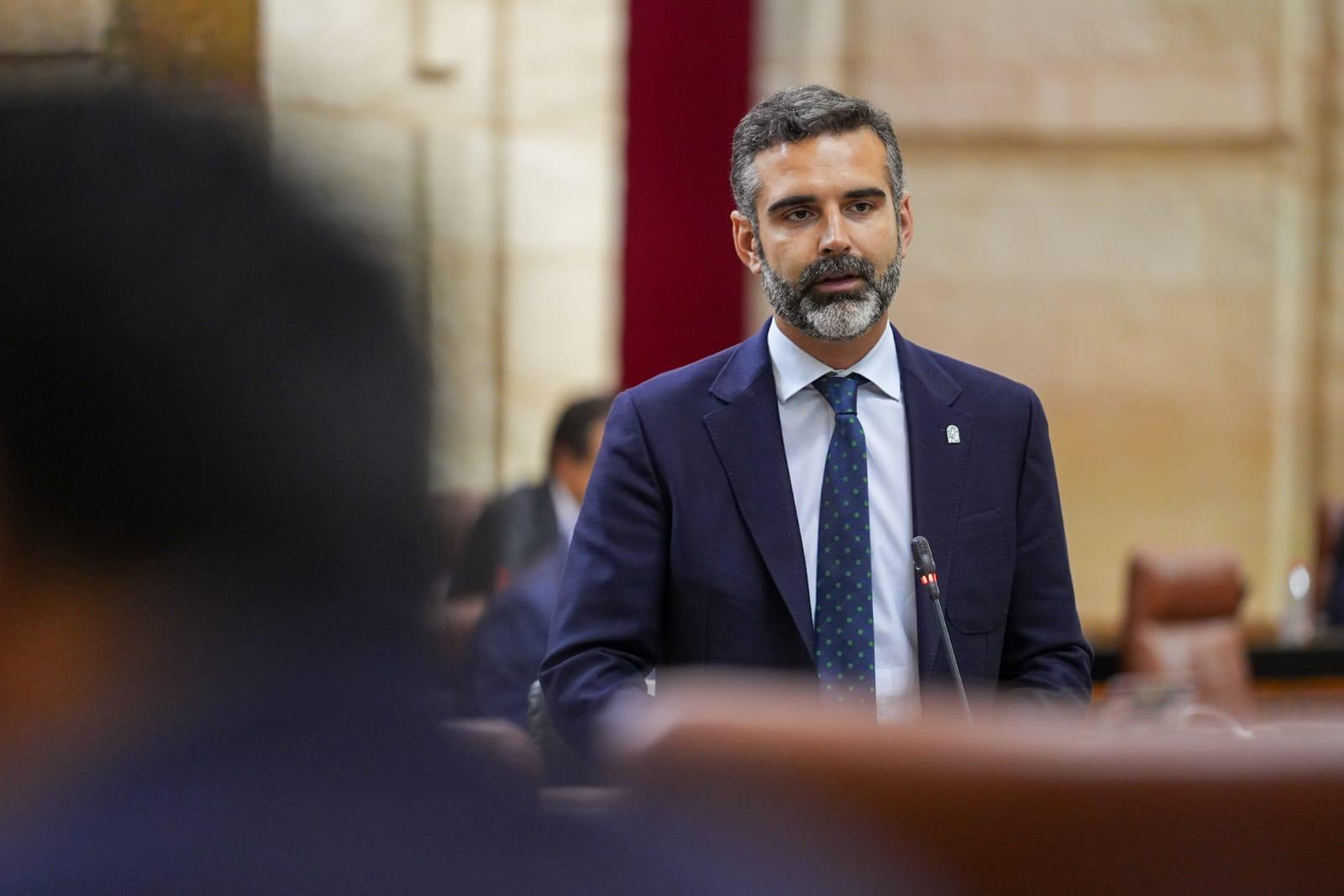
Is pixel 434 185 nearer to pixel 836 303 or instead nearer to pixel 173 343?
pixel 173 343

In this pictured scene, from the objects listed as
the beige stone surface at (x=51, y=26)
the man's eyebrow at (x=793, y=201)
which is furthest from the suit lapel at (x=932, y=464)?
the beige stone surface at (x=51, y=26)

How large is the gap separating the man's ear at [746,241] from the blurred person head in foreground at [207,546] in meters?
1.22

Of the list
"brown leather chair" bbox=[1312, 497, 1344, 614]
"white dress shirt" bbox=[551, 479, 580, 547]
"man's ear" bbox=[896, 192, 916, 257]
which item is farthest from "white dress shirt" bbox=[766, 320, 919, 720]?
"brown leather chair" bbox=[1312, 497, 1344, 614]

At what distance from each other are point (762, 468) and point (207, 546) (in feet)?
3.82

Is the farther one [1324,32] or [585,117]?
[1324,32]

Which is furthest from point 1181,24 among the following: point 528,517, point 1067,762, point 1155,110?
point 1067,762

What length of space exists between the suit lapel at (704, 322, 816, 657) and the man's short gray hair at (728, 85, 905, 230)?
16 centimetres

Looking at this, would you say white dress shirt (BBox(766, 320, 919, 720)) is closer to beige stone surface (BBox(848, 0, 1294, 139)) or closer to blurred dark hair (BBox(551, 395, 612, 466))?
blurred dark hair (BBox(551, 395, 612, 466))

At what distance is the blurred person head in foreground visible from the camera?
0.35 metres

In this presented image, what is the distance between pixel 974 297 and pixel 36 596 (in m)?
6.45

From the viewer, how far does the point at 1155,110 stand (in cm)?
658

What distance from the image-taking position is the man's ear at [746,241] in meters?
1.59

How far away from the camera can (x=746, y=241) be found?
1604 mm

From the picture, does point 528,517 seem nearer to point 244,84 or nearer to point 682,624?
point 682,624
